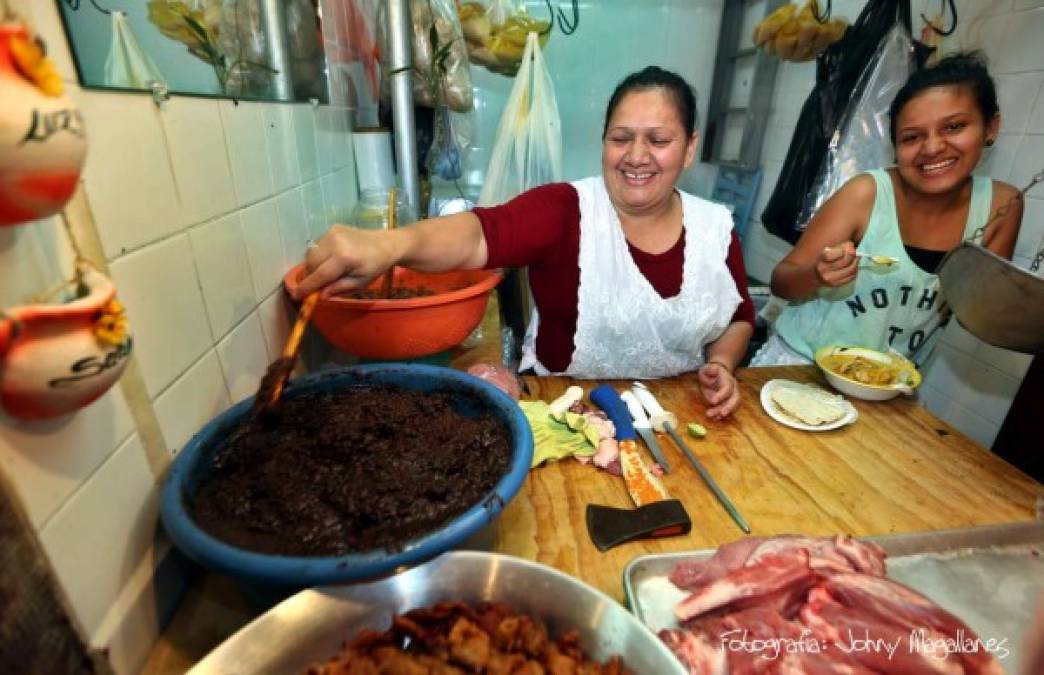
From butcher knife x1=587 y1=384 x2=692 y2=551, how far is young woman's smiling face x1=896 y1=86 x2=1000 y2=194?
4.93ft

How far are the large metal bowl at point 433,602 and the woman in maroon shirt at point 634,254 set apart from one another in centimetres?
81

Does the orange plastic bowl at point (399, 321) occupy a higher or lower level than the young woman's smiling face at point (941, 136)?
lower

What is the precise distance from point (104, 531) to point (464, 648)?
0.49m

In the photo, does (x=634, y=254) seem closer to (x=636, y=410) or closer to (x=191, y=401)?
(x=636, y=410)

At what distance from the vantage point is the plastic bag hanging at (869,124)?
208cm

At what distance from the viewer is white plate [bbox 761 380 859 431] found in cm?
120

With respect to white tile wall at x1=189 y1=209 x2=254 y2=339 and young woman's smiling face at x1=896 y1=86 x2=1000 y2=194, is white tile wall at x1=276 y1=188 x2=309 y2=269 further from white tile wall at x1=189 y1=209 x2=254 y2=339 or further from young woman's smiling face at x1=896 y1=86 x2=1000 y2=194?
young woman's smiling face at x1=896 y1=86 x2=1000 y2=194

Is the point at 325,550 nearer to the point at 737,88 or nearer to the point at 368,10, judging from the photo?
the point at 368,10

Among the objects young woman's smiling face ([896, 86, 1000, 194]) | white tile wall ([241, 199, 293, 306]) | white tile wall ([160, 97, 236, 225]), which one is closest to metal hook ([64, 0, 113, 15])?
white tile wall ([160, 97, 236, 225])

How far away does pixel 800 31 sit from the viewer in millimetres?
2332

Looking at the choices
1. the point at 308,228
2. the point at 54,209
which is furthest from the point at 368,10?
the point at 54,209

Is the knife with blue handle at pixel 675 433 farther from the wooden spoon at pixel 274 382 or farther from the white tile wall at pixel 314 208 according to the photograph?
the white tile wall at pixel 314 208

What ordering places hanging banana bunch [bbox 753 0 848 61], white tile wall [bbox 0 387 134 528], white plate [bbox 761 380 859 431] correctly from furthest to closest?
hanging banana bunch [bbox 753 0 848 61]
white plate [bbox 761 380 859 431]
white tile wall [bbox 0 387 134 528]

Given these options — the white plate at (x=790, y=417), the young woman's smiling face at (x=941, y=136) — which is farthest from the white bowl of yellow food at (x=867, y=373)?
the young woman's smiling face at (x=941, y=136)
